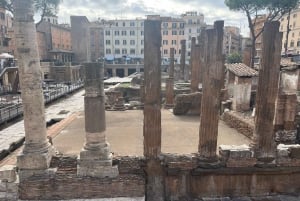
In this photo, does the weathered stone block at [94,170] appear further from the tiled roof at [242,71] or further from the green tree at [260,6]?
the green tree at [260,6]

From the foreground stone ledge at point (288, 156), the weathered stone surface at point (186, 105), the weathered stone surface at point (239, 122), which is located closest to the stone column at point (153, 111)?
the foreground stone ledge at point (288, 156)

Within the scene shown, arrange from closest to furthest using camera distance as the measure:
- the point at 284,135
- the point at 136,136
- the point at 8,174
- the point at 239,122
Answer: the point at 8,174, the point at 284,135, the point at 136,136, the point at 239,122

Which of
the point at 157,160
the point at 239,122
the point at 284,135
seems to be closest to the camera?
the point at 157,160

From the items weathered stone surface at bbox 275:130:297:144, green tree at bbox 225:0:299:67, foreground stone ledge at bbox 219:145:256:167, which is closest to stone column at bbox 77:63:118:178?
foreground stone ledge at bbox 219:145:256:167

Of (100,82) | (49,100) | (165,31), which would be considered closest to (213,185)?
(100,82)

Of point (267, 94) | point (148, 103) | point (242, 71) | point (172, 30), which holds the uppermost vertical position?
point (172, 30)

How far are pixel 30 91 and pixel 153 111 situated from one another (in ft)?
10.8

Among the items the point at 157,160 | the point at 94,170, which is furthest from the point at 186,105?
the point at 94,170

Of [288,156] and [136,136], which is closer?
[288,156]

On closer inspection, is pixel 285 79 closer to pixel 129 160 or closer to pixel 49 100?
pixel 129 160

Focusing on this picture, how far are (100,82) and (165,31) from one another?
58870 millimetres

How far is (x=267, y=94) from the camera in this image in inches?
279

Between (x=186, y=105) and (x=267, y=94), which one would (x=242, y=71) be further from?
(x=267, y=94)

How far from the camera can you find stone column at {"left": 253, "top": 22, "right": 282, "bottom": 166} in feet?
22.4
